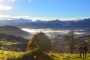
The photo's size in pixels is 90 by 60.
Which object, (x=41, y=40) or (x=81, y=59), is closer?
(x=81, y=59)

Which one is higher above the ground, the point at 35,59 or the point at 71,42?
the point at 35,59

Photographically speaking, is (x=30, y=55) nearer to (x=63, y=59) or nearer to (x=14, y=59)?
(x=14, y=59)

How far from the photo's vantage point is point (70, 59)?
1503 inches

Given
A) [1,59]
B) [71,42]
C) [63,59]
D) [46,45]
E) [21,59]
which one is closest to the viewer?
[21,59]

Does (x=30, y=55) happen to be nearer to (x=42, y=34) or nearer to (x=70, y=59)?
(x=70, y=59)

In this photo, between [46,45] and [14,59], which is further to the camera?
[46,45]

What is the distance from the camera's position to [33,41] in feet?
160

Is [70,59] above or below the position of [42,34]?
below

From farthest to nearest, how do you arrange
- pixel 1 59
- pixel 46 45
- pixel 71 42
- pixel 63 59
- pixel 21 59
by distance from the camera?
pixel 71 42 → pixel 46 45 → pixel 63 59 → pixel 1 59 → pixel 21 59

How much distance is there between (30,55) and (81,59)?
14.0m

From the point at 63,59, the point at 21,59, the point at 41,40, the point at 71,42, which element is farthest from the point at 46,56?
the point at 71,42

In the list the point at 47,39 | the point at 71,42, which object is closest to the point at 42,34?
the point at 47,39

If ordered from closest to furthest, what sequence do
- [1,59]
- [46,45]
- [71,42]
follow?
1. [1,59]
2. [46,45]
3. [71,42]

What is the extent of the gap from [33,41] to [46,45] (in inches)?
138
